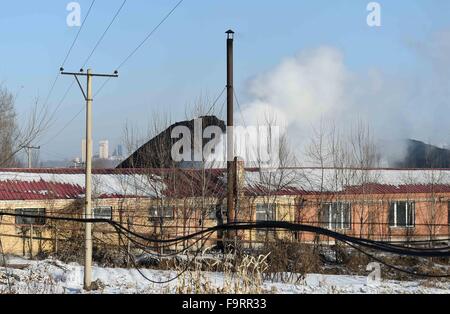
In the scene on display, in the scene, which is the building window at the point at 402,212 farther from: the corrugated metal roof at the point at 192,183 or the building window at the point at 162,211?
the building window at the point at 162,211

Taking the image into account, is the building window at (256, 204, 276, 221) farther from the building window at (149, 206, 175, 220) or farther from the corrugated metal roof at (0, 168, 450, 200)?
the building window at (149, 206, 175, 220)

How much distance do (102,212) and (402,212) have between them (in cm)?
1496

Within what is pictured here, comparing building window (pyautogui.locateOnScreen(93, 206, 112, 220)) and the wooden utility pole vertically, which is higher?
the wooden utility pole

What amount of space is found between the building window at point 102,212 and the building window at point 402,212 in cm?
1372

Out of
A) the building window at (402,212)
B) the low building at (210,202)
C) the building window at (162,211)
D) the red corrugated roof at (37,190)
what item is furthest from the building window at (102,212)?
the building window at (402,212)

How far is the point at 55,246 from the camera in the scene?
2170cm

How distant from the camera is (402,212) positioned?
28.6m

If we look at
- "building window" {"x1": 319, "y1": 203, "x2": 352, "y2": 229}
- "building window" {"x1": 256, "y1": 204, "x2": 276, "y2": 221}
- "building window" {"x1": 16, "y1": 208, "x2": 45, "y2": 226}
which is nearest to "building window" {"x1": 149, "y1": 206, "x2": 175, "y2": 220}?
"building window" {"x1": 256, "y1": 204, "x2": 276, "y2": 221}

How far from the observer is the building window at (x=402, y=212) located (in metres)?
28.1

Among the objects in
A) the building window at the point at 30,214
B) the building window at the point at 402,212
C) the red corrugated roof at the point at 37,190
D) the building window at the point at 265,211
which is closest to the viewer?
the building window at the point at 30,214

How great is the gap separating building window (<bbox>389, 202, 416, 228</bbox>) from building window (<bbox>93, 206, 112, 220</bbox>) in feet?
45.0

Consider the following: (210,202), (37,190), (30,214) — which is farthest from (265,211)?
(30,214)

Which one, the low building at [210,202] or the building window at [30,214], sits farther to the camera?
the building window at [30,214]

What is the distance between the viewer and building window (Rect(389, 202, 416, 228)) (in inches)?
1108
